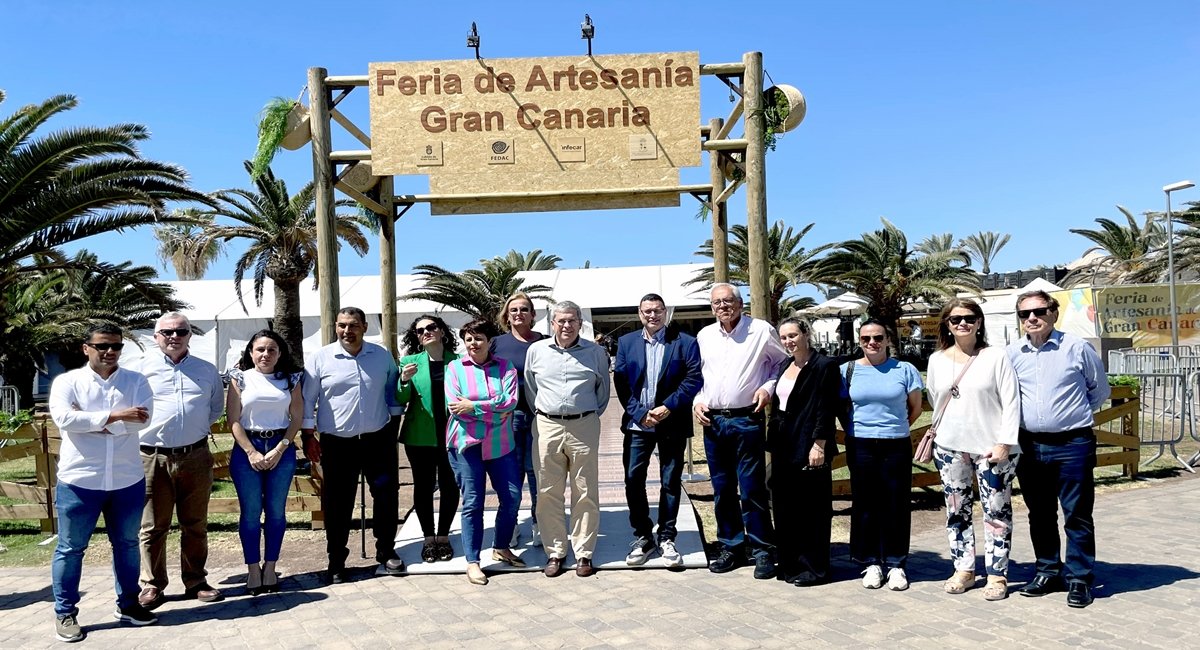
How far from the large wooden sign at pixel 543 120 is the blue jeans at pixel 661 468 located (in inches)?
93.4

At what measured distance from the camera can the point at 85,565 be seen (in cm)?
637

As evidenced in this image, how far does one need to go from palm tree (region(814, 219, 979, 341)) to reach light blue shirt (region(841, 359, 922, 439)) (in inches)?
839

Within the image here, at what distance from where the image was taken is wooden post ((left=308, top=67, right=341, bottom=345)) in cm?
712

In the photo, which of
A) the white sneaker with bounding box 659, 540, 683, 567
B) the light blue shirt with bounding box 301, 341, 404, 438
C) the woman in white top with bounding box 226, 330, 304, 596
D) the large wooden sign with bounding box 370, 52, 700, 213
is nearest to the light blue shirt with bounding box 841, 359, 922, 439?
the white sneaker with bounding box 659, 540, 683, 567

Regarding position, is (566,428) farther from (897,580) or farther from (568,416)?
(897,580)

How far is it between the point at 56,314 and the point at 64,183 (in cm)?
1379

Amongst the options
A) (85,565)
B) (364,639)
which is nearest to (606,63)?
(364,639)

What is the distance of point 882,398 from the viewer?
5.08 m

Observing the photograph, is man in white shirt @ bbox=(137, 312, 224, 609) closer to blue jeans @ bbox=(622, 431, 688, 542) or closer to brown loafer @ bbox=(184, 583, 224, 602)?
brown loafer @ bbox=(184, 583, 224, 602)

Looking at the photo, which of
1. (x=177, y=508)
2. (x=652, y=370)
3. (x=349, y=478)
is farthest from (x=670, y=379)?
(x=177, y=508)

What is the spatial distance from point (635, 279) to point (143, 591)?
28.2 m

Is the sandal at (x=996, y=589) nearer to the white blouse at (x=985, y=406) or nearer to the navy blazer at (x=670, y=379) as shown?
the white blouse at (x=985, y=406)

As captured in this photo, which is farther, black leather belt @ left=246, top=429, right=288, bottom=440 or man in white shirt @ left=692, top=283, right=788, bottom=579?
man in white shirt @ left=692, top=283, right=788, bottom=579

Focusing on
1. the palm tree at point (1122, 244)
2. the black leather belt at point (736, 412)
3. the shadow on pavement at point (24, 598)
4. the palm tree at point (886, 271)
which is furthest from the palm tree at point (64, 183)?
the palm tree at point (1122, 244)
